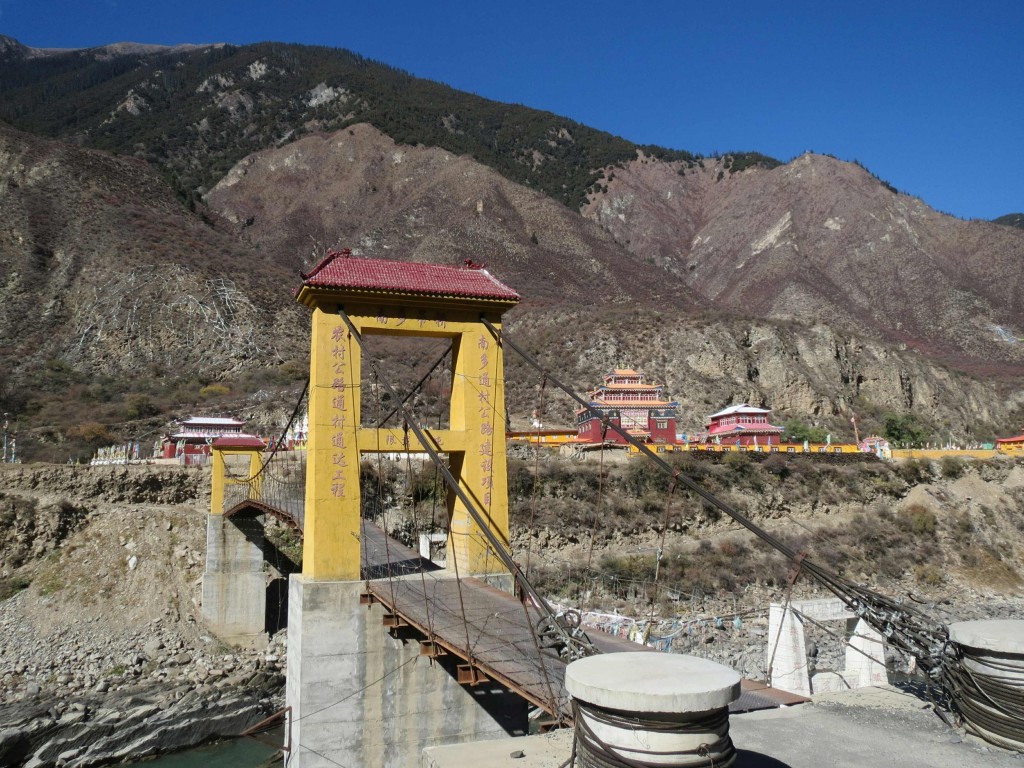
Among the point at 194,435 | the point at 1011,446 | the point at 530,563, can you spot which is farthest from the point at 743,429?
the point at 194,435

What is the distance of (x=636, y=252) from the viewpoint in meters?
93.0

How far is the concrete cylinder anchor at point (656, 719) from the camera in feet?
11.5

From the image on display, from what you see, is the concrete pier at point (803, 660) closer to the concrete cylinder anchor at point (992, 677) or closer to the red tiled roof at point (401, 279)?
the concrete cylinder anchor at point (992, 677)

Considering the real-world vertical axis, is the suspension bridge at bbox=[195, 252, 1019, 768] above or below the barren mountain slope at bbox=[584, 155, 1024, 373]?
below

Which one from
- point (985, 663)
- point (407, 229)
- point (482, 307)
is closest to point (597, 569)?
point (482, 307)

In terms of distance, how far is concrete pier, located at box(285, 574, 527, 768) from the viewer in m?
10.2

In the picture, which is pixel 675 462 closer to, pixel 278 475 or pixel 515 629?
pixel 278 475

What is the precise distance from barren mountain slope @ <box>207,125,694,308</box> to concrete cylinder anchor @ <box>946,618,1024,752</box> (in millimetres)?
51808

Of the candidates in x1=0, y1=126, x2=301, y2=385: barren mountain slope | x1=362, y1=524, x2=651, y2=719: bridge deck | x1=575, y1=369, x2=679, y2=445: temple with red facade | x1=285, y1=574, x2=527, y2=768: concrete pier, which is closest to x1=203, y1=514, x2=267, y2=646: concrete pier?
x1=362, y1=524, x2=651, y2=719: bridge deck

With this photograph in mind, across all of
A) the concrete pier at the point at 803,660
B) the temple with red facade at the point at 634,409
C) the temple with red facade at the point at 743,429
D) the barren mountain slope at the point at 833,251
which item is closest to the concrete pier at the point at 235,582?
the concrete pier at the point at 803,660

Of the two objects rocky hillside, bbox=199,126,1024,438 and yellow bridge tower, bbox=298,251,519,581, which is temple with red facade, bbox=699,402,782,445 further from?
yellow bridge tower, bbox=298,251,519,581

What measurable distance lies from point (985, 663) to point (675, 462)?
Result: 76.3 feet

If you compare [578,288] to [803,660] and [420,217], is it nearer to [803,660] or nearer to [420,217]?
[420,217]

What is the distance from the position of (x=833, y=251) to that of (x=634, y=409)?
57.5m
